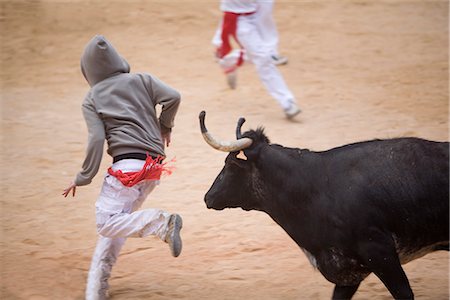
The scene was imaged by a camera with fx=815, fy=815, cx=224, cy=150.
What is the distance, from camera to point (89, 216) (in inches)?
311

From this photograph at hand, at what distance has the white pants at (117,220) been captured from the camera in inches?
222

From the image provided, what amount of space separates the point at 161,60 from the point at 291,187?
787 cm

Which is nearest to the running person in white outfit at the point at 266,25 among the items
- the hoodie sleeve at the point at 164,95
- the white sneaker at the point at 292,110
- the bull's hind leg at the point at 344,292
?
the white sneaker at the point at 292,110

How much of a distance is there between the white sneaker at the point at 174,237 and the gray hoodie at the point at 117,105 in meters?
0.56

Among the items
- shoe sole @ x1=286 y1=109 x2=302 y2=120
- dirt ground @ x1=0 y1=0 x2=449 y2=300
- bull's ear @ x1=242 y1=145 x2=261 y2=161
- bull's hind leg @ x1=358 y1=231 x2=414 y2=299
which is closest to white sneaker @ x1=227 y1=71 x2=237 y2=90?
dirt ground @ x1=0 y1=0 x2=449 y2=300

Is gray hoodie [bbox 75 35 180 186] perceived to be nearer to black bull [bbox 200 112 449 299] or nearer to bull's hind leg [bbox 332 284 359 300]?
black bull [bbox 200 112 449 299]

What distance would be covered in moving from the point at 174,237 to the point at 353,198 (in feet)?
4.12

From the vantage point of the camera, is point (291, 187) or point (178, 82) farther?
point (178, 82)

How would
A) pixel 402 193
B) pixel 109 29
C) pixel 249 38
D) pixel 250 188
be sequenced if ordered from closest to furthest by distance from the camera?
1. pixel 402 193
2. pixel 250 188
3. pixel 249 38
4. pixel 109 29

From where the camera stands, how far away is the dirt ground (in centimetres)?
657

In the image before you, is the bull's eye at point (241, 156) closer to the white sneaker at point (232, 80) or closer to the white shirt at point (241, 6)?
the white shirt at point (241, 6)

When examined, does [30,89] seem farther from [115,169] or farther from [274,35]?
[115,169]

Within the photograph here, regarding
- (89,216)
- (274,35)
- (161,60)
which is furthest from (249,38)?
(89,216)

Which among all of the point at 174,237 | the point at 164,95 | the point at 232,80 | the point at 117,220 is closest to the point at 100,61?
the point at 164,95
